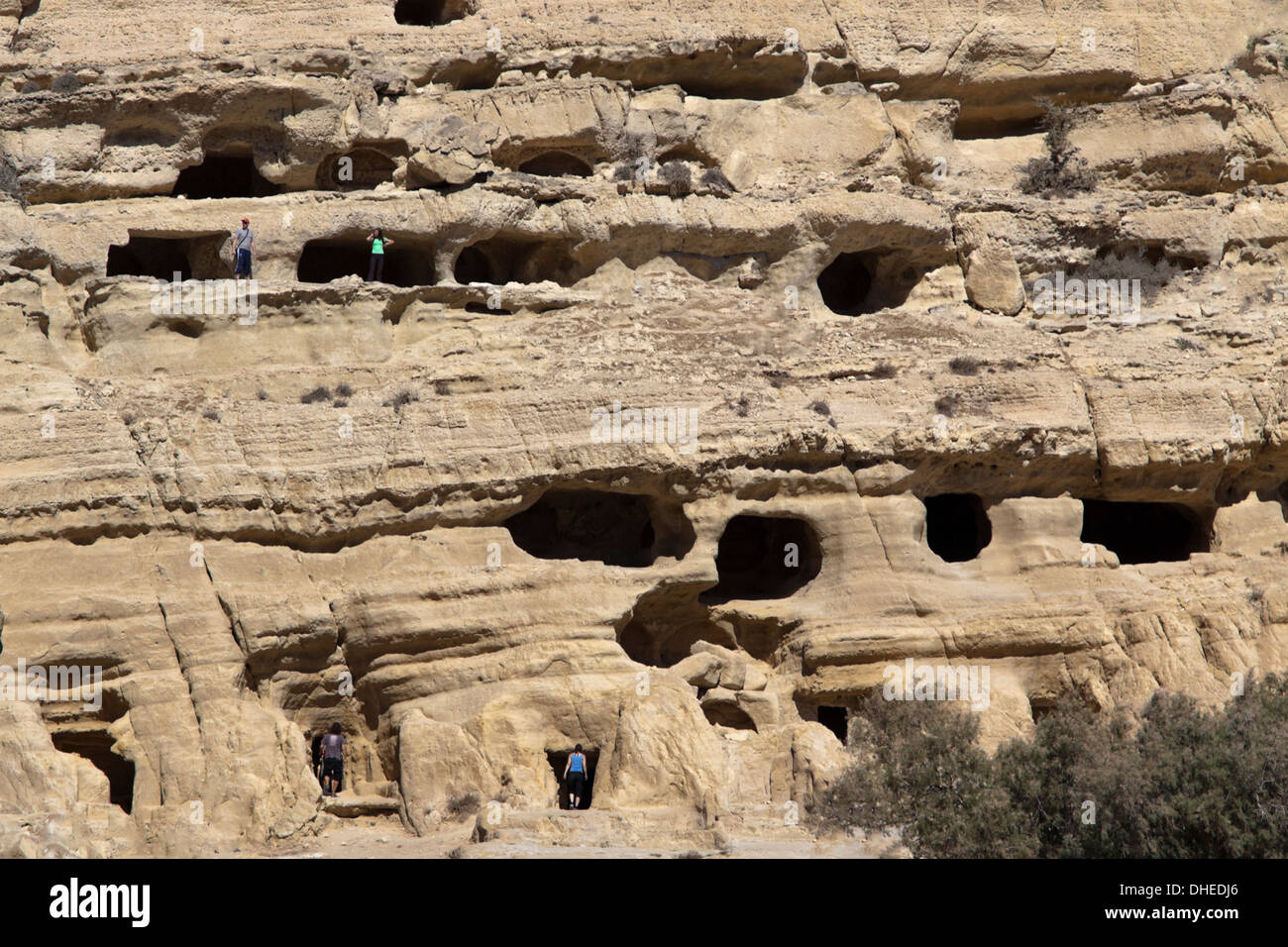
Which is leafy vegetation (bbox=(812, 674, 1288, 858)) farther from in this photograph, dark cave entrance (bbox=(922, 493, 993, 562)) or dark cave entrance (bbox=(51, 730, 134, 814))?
dark cave entrance (bbox=(51, 730, 134, 814))

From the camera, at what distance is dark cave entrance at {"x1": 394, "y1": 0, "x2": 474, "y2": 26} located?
21531mm

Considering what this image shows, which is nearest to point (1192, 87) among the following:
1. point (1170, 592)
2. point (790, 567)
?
point (1170, 592)

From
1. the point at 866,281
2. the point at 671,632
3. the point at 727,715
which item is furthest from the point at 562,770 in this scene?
the point at 866,281

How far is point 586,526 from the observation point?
20438 millimetres

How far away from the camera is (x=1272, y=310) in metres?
21.0

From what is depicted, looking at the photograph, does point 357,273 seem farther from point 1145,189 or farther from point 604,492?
point 1145,189

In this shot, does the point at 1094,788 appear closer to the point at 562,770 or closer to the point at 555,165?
the point at 562,770

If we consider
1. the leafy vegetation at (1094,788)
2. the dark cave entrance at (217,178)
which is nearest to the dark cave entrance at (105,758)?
the leafy vegetation at (1094,788)

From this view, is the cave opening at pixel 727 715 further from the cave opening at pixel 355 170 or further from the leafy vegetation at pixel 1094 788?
the cave opening at pixel 355 170

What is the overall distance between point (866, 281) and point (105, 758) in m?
10.6

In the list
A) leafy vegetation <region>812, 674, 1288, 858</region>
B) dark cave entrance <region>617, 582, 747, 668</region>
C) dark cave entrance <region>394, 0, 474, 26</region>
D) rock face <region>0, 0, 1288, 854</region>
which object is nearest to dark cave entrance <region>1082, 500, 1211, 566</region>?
rock face <region>0, 0, 1288, 854</region>
